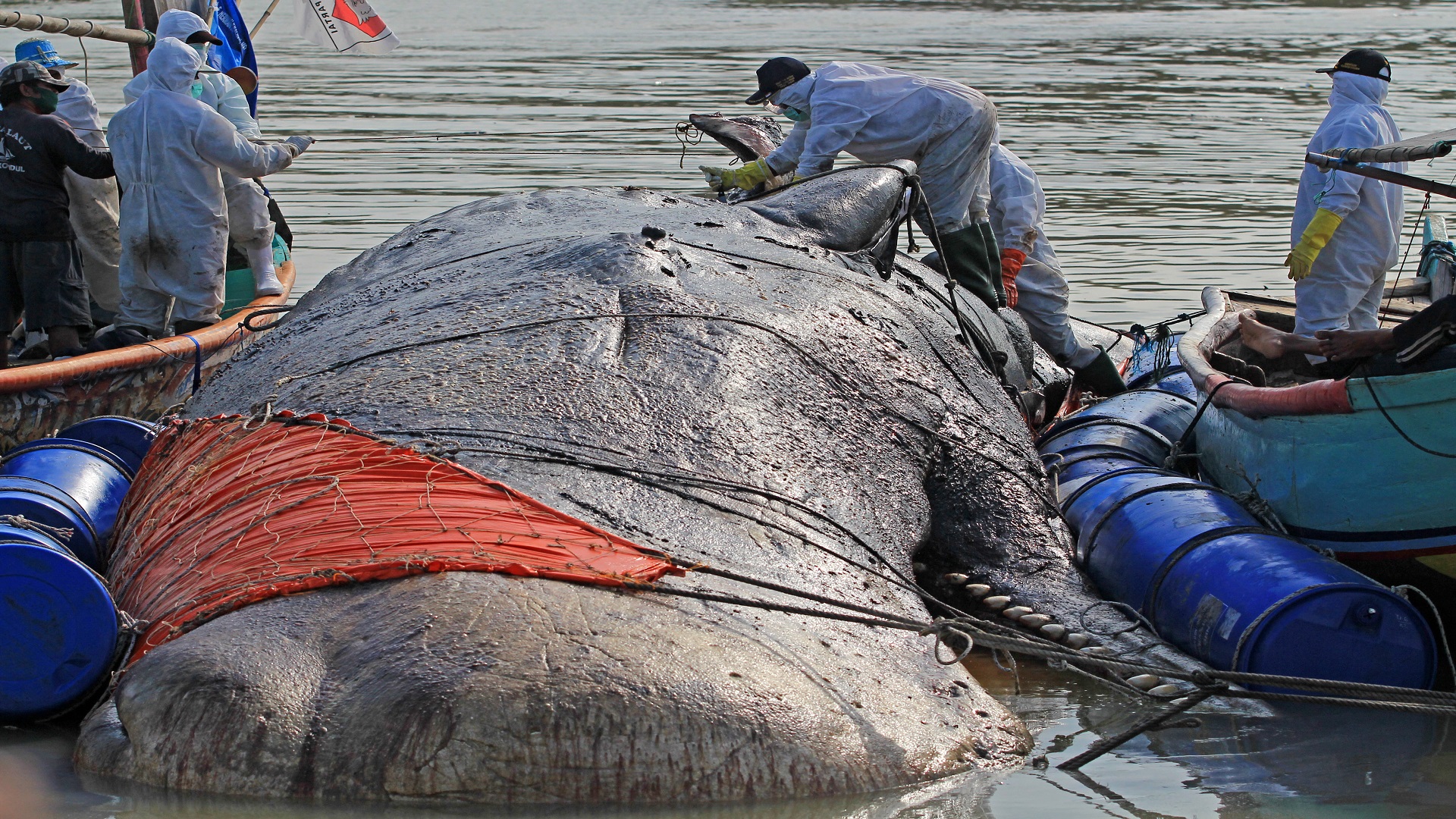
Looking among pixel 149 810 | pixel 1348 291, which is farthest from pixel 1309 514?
pixel 149 810

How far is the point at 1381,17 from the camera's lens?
3444cm

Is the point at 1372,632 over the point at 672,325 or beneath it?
beneath

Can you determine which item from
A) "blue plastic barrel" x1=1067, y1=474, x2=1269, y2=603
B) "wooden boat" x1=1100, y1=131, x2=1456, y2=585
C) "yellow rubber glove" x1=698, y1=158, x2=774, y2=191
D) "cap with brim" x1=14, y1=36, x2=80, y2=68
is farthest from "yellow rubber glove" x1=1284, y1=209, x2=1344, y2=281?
"cap with brim" x1=14, y1=36, x2=80, y2=68

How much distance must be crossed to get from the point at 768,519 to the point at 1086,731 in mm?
1302

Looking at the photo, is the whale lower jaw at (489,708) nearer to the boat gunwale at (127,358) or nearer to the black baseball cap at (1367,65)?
the boat gunwale at (127,358)

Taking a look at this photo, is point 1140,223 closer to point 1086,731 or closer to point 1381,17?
point 1086,731

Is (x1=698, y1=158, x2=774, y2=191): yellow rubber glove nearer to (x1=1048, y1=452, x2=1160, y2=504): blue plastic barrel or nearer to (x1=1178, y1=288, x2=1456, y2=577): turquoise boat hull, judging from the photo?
(x1=1048, y1=452, x2=1160, y2=504): blue plastic barrel

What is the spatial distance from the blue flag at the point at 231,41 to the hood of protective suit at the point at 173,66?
9.33 ft

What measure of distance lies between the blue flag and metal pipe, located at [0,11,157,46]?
87 centimetres

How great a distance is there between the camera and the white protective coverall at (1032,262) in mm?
9281

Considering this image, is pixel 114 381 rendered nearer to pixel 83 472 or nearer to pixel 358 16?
pixel 83 472

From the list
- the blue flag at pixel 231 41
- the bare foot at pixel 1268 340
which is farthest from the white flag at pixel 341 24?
the bare foot at pixel 1268 340

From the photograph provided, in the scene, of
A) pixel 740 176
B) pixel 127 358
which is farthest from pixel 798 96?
pixel 127 358

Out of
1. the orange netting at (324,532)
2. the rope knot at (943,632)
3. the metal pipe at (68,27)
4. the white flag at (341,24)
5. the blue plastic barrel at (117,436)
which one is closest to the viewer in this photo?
the orange netting at (324,532)
